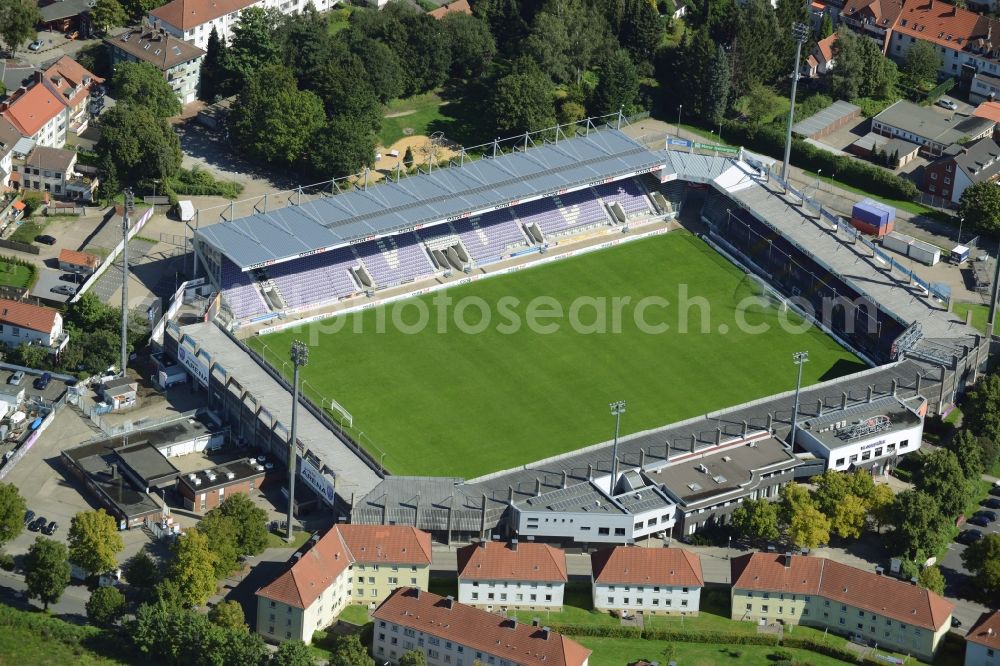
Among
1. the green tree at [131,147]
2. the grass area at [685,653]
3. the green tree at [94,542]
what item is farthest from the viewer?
the green tree at [131,147]

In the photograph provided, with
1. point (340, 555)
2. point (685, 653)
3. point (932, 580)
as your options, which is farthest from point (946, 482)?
point (340, 555)

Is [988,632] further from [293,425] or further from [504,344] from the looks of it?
[504,344]

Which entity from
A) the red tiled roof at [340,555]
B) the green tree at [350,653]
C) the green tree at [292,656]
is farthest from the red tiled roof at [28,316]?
the green tree at [350,653]

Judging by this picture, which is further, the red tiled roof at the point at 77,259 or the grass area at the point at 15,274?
the red tiled roof at the point at 77,259

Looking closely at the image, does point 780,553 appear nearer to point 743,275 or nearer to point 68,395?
point 743,275

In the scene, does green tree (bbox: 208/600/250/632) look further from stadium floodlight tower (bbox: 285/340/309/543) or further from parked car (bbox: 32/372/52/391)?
parked car (bbox: 32/372/52/391)

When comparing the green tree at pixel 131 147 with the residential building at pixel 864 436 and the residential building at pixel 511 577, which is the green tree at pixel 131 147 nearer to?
the residential building at pixel 511 577

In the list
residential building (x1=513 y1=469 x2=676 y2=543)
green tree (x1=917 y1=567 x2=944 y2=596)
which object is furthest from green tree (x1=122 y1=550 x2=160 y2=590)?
green tree (x1=917 y1=567 x2=944 y2=596)
